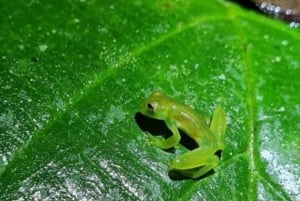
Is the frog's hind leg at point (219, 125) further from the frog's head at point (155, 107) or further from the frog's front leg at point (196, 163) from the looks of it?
the frog's head at point (155, 107)

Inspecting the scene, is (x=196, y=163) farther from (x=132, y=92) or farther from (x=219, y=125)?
(x=132, y=92)

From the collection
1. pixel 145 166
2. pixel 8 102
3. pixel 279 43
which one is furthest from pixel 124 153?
pixel 279 43

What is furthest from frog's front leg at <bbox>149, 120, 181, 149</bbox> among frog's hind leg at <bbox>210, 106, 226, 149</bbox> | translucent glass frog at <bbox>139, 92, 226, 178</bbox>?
frog's hind leg at <bbox>210, 106, 226, 149</bbox>

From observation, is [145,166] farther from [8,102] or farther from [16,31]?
[16,31]

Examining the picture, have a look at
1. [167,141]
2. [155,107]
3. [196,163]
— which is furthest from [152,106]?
[196,163]

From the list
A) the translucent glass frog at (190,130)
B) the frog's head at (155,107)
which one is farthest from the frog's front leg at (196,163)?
the frog's head at (155,107)

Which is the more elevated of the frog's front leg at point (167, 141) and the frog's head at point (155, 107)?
the frog's head at point (155, 107)
